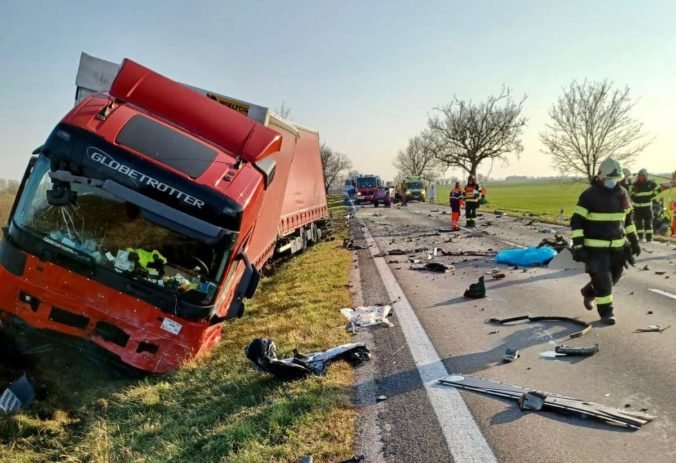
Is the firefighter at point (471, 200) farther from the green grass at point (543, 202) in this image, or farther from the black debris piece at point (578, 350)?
the black debris piece at point (578, 350)

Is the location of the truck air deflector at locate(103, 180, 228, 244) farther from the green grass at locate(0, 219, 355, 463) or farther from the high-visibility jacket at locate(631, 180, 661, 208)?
the high-visibility jacket at locate(631, 180, 661, 208)

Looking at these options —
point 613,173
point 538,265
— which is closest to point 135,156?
point 613,173

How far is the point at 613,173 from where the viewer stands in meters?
6.01

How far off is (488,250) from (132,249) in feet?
30.1

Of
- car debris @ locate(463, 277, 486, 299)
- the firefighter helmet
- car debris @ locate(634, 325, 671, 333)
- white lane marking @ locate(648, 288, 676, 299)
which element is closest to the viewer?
car debris @ locate(634, 325, 671, 333)

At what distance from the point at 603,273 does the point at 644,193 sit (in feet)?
27.4

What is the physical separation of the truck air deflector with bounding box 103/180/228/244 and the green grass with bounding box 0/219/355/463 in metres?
1.26

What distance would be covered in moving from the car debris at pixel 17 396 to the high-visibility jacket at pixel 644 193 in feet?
43.5

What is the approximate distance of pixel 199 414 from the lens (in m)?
3.95

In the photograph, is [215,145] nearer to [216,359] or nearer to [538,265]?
[216,359]

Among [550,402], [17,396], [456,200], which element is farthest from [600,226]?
[456,200]

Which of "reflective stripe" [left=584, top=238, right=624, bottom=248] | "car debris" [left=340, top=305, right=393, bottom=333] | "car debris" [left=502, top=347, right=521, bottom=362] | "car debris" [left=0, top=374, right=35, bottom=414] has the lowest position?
"car debris" [left=0, top=374, right=35, bottom=414]

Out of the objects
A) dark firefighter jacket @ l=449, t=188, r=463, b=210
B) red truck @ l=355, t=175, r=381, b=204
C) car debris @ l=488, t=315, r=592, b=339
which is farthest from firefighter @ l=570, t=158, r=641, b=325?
red truck @ l=355, t=175, r=381, b=204

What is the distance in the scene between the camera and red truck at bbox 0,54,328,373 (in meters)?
4.61
